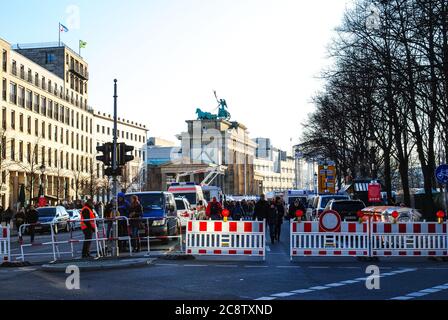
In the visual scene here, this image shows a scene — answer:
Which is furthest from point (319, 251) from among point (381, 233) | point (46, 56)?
point (46, 56)

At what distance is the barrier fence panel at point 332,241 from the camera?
19.2 meters

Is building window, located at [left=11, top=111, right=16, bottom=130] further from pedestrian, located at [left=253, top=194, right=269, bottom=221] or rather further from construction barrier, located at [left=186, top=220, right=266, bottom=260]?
construction barrier, located at [left=186, top=220, right=266, bottom=260]

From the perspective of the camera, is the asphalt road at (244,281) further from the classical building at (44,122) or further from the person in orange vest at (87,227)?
the classical building at (44,122)

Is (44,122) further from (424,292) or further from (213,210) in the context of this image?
(424,292)

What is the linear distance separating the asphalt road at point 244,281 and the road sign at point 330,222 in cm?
93

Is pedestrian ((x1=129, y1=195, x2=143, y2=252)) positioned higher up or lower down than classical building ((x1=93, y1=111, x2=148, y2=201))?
lower down

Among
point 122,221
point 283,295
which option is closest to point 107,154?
point 122,221

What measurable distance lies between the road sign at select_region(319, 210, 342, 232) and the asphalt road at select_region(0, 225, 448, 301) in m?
0.93

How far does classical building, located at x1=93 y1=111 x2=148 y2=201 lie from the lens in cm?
10734

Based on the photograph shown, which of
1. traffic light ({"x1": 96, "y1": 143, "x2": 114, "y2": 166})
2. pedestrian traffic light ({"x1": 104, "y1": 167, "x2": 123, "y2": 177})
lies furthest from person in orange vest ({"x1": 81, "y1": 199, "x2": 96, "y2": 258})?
traffic light ({"x1": 96, "y1": 143, "x2": 114, "y2": 166})

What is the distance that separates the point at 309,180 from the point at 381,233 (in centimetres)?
17955

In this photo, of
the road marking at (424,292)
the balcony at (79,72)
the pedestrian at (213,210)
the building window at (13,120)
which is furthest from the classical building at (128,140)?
the road marking at (424,292)
